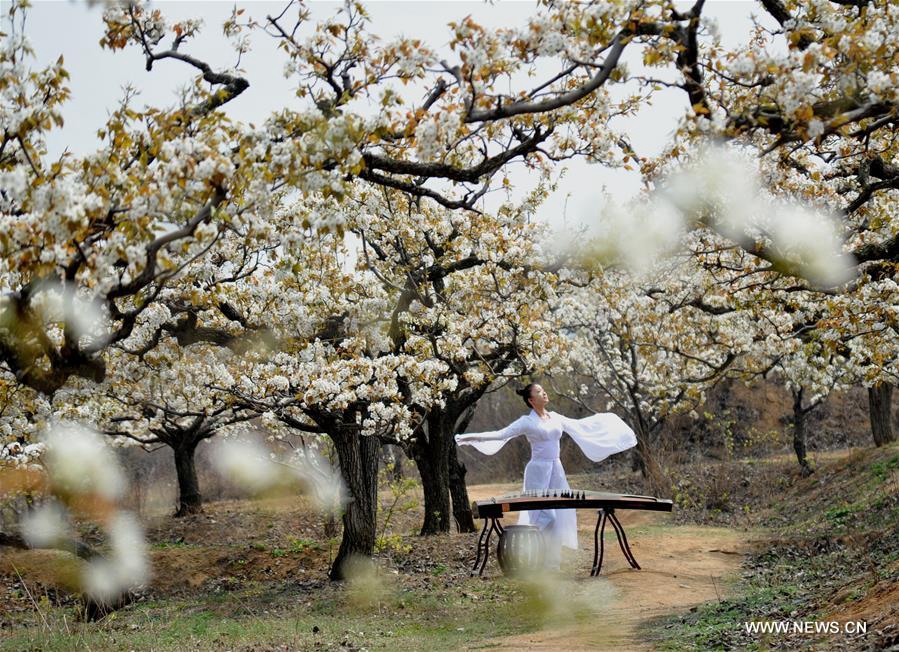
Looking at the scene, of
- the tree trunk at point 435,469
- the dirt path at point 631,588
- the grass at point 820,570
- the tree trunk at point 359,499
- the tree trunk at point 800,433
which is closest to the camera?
the grass at point 820,570

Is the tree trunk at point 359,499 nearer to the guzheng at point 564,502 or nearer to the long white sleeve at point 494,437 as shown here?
the long white sleeve at point 494,437

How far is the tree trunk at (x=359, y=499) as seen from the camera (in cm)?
1316

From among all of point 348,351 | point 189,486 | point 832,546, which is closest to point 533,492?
point 348,351

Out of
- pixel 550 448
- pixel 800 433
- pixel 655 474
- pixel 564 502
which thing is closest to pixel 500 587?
pixel 550 448

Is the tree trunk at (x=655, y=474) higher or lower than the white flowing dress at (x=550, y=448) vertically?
lower

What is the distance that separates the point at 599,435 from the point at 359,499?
11.9 feet

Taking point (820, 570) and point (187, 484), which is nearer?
point (820, 570)

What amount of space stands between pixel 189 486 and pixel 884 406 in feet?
59.9

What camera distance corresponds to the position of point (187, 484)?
81.6 ft

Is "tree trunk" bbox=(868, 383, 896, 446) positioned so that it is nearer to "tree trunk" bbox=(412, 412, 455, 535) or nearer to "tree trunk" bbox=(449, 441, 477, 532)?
"tree trunk" bbox=(449, 441, 477, 532)

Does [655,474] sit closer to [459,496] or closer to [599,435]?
[459,496]

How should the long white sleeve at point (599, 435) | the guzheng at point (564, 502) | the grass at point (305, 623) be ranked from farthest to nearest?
the long white sleeve at point (599, 435)
the guzheng at point (564, 502)
the grass at point (305, 623)

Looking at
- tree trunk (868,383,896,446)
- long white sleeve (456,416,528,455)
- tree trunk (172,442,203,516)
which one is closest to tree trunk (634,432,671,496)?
tree trunk (868,383,896,446)

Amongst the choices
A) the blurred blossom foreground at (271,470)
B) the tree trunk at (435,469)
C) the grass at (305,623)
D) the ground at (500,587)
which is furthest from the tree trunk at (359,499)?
the blurred blossom foreground at (271,470)
